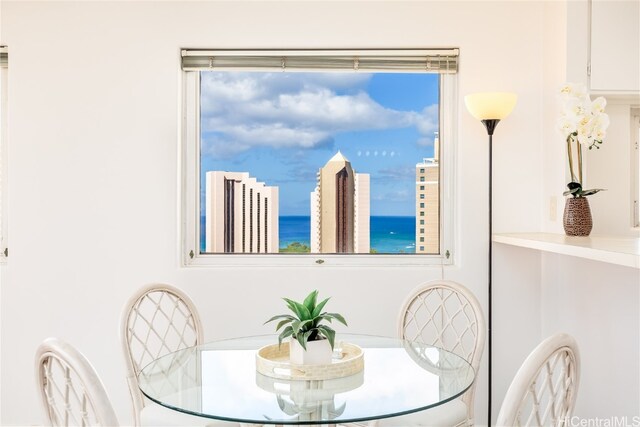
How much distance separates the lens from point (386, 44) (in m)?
2.89

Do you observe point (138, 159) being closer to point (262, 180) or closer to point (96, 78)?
point (96, 78)

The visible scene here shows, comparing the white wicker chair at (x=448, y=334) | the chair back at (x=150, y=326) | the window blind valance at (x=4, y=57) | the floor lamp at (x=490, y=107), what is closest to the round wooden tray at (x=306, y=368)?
the white wicker chair at (x=448, y=334)

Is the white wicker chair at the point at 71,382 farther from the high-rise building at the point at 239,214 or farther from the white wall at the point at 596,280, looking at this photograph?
the white wall at the point at 596,280

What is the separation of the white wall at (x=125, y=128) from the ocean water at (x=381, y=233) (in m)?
0.29

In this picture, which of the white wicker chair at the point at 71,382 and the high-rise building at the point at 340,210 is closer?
the white wicker chair at the point at 71,382

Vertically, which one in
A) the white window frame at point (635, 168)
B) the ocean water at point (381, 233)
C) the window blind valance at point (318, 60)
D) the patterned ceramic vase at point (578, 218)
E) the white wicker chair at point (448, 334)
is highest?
the window blind valance at point (318, 60)

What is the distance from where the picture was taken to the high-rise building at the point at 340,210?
10.1 feet

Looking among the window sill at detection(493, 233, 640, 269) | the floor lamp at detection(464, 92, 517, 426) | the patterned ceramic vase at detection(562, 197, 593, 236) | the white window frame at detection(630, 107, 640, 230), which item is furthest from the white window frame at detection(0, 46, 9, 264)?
the white window frame at detection(630, 107, 640, 230)

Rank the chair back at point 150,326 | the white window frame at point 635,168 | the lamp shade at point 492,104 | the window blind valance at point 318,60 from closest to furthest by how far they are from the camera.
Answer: the chair back at point 150,326 → the lamp shade at point 492,104 → the white window frame at point 635,168 → the window blind valance at point 318,60

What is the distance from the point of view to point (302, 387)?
158 cm

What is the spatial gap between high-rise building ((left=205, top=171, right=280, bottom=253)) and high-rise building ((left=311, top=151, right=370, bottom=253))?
0.24m

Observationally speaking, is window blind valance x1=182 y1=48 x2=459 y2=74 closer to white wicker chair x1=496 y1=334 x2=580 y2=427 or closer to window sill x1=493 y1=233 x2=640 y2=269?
window sill x1=493 y1=233 x2=640 y2=269

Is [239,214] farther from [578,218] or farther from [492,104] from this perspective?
[578,218]

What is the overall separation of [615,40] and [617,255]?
1.40 metres
